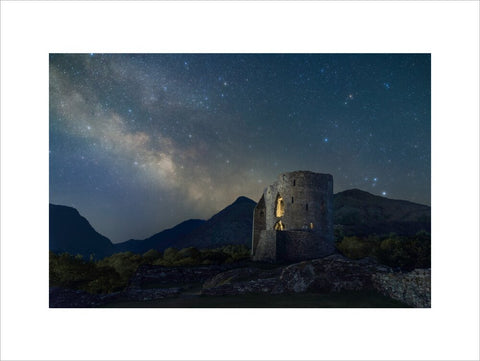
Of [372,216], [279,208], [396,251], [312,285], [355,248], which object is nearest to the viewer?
[312,285]

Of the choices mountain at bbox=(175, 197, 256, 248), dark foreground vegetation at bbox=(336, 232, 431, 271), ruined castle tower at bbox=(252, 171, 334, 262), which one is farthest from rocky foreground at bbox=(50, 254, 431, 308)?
mountain at bbox=(175, 197, 256, 248)

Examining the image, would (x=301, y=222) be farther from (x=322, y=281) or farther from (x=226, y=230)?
(x=226, y=230)

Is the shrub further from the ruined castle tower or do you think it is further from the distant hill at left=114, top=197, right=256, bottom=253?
the distant hill at left=114, top=197, right=256, bottom=253

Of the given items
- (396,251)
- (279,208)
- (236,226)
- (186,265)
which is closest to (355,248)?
(396,251)

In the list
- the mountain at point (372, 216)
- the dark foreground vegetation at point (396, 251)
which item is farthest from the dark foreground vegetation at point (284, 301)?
the mountain at point (372, 216)

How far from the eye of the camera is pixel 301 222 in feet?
68.2

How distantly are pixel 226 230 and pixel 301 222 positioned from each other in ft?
97.9

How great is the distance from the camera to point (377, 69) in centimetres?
1376

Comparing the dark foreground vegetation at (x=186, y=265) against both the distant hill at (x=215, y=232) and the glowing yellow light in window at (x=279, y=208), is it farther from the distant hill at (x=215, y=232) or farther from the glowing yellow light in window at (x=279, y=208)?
the distant hill at (x=215, y=232)

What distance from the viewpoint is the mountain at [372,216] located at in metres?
31.3

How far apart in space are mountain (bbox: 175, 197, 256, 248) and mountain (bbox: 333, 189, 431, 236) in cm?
1424

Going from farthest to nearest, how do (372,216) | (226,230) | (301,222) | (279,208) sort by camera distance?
1. (226,230)
2. (372,216)
3. (279,208)
4. (301,222)

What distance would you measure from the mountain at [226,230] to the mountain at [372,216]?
1424 cm
